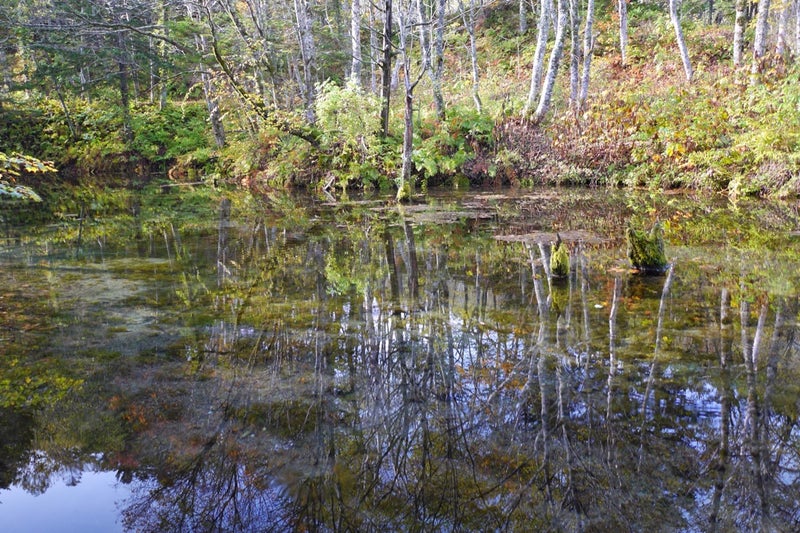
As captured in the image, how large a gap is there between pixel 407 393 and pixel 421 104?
19.1m

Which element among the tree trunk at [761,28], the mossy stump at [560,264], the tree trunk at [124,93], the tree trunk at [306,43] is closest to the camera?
the mossy stump at [560,264]

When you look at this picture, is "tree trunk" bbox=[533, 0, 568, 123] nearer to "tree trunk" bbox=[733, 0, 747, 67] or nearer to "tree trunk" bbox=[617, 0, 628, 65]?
"tree trunk" bbox=[733, 0, 747, 67]

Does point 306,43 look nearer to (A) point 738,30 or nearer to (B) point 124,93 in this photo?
(A) point 738,30

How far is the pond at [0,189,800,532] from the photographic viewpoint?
289 centimetres

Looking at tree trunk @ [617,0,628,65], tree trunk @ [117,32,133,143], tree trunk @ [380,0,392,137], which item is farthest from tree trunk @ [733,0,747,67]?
tree trunk @ [117,32,133,143]

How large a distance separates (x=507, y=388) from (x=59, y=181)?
2767 centimetres

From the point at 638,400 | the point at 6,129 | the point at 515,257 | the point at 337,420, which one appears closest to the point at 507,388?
the point at 638,400

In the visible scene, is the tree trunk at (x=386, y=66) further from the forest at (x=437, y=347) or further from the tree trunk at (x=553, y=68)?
the tree trunk at (x=553, y=68)

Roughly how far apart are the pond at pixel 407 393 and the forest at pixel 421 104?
2476 mm

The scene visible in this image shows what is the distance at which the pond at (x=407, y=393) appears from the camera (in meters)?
2.89

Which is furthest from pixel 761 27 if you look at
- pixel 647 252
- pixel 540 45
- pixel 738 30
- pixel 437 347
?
pixel 437 347

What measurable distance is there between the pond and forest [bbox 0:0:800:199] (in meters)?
2.48

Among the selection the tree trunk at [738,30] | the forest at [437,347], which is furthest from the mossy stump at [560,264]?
the tree trunk at [738,30]

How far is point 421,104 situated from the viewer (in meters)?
21.9
